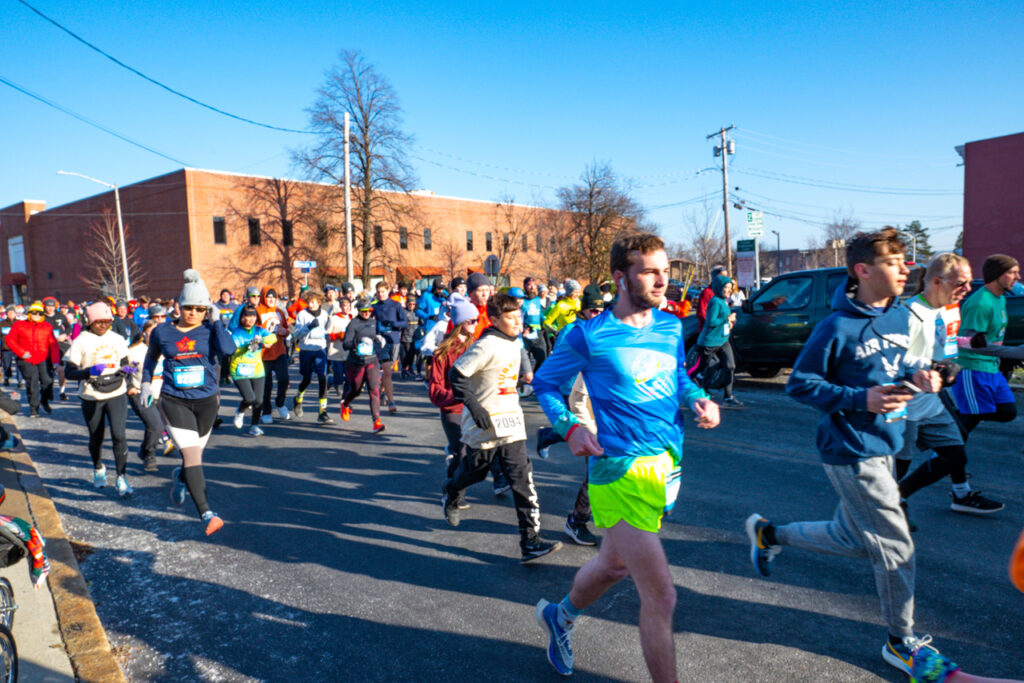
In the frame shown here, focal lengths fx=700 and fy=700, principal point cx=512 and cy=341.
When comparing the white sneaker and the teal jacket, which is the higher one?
the teal jacket

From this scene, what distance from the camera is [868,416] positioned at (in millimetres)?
3020

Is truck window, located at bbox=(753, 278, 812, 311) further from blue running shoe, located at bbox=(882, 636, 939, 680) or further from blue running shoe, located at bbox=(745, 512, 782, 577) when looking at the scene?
blue running shoe, located at bbox=(882, 636, 939, 680)

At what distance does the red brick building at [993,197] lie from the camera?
26906mm

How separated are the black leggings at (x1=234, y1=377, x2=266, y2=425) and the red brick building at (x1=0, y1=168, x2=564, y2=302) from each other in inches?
1013

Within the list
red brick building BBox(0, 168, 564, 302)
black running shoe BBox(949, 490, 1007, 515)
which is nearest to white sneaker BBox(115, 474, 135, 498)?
black running shoe BBox(949, 490, 1007, 515)

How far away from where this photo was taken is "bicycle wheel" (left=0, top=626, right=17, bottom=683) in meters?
2.78

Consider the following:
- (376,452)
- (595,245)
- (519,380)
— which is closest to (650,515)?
(519,380)

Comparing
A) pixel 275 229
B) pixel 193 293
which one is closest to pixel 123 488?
pixel 193 293

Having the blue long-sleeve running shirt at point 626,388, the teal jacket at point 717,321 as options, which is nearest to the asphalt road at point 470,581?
the blue long-sleeve running shirt at point 626,388

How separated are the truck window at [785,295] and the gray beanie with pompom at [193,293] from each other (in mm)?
9352

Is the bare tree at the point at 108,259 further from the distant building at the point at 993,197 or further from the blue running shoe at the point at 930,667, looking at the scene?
the blue running shoe at the point at 930,667

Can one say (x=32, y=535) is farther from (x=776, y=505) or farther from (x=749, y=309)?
(x=749, y=309)

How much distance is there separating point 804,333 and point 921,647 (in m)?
9.07

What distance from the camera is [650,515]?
275cm
